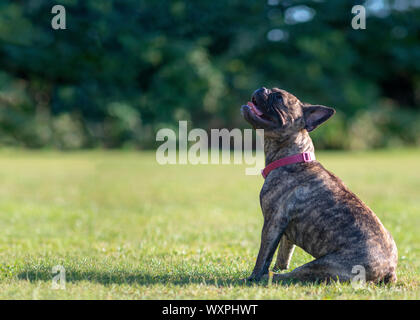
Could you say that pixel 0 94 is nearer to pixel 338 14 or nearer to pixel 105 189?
→ pixel 105 189

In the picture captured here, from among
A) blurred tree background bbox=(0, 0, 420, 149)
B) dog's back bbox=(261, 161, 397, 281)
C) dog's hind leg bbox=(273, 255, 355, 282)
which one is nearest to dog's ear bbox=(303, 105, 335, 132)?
dog's back bbox=(261, 161, 397, 281)

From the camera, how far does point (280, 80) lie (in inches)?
1206

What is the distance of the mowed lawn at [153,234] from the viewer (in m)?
4.01

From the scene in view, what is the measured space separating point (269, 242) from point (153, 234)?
2.88 m

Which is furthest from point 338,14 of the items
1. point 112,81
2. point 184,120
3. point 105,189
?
point 105,189

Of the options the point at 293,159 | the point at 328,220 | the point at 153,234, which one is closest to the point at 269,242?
the point at 328,220

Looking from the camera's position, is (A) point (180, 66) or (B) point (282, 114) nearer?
(B) point (282, 114)

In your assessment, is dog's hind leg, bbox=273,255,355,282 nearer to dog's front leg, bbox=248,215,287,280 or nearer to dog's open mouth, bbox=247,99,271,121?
dog's front leg, bbox=248,215,287,280

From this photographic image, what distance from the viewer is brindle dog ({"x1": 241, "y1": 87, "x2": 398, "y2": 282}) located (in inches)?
162

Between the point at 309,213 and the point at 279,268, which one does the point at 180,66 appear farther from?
the point at 309,213

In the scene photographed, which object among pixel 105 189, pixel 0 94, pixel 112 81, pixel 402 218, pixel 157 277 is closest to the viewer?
pixel 157 277

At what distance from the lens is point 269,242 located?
171 inches

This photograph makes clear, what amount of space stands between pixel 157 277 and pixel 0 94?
2440cm
